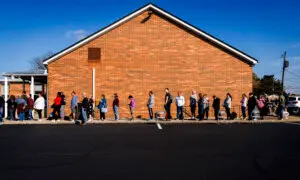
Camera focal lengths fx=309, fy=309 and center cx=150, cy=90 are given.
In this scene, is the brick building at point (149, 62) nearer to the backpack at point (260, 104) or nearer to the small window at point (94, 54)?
the small window at point (94, 54)

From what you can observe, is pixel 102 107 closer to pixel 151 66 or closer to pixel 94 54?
pixel 94 54

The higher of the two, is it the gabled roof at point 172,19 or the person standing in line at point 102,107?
the gabled roof at point 172,19

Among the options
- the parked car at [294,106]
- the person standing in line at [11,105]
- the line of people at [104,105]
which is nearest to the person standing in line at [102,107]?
the line of people at [104,105]

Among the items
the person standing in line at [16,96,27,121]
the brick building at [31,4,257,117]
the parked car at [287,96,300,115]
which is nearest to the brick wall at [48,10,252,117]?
the brick building at [31,4,257,117]

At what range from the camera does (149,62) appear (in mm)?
20766

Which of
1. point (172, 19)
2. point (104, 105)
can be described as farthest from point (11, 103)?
point (172, 19)

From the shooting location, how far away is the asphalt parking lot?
5.85 m

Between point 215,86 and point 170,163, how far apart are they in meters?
14.9

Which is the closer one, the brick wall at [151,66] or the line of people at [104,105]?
the line of people at [104,105]

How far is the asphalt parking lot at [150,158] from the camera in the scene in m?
5.85

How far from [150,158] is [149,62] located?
13944 millimetres

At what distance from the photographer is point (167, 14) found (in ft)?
68.3

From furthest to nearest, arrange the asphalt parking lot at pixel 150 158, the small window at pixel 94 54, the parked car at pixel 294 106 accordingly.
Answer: the parked car at pixel 294 106 < the small window at pixel 94 54 < the asphalt parking lot at pixel 150 158

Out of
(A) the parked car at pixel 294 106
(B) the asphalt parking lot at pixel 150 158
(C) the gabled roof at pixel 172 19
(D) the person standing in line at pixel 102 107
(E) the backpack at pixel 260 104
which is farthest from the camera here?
(A) the parked car at pixel 294 106
